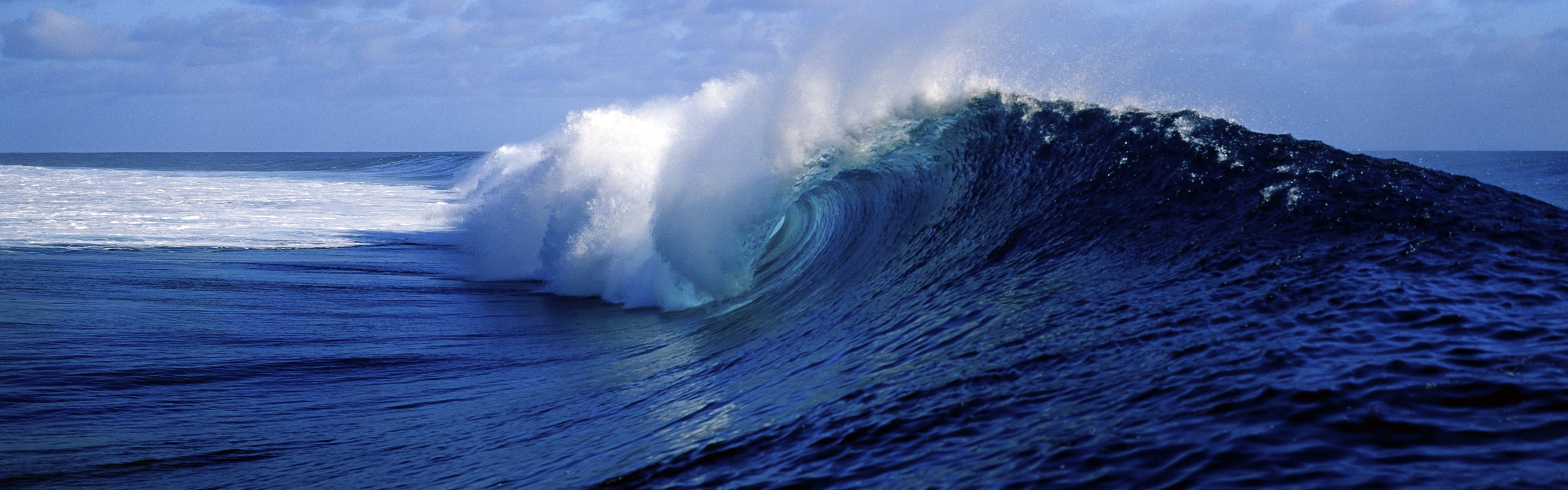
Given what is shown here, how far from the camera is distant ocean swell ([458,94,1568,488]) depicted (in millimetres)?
3330

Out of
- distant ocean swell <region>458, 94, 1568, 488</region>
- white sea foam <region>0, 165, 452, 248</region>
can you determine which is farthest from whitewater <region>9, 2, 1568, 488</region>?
white sea foam <region>0, 165, 452, 248</region>

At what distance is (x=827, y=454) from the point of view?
4.07 m

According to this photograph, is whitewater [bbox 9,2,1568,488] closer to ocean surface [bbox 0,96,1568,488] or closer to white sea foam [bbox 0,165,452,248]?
ocean surface [bbox 0,96,1568,488]

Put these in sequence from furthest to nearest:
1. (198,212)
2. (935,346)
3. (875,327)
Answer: (198,212) < (875,327) < (935,346)

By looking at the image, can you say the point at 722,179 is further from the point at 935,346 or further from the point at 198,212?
the point at 198,212

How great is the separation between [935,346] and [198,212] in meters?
22.0

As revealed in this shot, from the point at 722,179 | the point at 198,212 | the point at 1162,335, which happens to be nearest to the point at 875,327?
the point at 1162,335

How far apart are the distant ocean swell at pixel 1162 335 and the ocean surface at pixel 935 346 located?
0.02 metres

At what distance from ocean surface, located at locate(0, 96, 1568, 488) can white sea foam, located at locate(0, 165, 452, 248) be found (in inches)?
190

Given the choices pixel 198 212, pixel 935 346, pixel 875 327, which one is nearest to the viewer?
pixel 935 346

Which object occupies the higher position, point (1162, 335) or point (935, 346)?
point (1162, 335)

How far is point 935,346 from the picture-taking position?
566cm

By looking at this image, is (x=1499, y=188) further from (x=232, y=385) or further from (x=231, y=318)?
(x=231, y=318)

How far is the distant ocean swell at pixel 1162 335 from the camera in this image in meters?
3.33
